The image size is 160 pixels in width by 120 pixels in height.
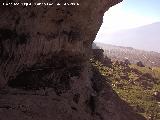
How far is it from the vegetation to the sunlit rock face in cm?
1312

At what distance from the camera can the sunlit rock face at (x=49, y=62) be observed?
14070mm

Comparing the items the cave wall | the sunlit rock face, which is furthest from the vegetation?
the cave wall

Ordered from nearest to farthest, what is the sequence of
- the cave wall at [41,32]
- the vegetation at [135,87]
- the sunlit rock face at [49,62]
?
the sunlit rock face at [49,62]
the cave wall at [41,32]
the vegetation at [135,87]

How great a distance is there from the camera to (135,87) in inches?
1650

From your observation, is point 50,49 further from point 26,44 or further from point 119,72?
point 119,72

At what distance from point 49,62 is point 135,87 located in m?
26.8

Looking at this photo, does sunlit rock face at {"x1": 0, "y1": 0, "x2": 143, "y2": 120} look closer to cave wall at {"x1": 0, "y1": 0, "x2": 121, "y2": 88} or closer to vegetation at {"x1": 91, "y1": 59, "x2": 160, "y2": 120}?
cave wall at {"x1": 0, "y1": 0, "x2": 121, "y2": 88}

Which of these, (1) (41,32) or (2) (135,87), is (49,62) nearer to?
(1) (41,32)

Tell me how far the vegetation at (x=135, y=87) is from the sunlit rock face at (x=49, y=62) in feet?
43.0

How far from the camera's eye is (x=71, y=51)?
1727 cm

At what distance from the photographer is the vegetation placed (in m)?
34.6

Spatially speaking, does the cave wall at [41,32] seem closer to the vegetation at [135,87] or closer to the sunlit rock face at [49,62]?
the sunlit rock face at [49,62]

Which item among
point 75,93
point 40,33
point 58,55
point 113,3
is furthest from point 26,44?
point 113,3

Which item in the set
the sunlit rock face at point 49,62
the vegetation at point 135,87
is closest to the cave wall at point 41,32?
the sunlit rock face at point 49,62
